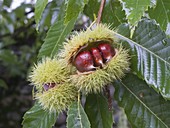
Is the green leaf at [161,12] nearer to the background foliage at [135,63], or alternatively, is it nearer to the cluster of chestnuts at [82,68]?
the background foliage at [135,63]

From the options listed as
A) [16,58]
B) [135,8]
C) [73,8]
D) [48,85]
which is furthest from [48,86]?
[16,58]

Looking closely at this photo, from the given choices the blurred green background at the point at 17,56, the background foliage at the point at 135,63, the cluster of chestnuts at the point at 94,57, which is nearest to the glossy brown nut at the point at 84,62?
the cluster of chestnuts at the point at 94,57

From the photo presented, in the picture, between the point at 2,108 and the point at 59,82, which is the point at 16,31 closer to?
the point at 2,108

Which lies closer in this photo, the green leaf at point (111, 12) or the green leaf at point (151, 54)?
the green leaf at point (151, 54)

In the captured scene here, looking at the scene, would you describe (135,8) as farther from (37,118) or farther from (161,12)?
(37,118)

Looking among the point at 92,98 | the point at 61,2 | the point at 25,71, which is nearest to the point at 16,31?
the point at 25,71

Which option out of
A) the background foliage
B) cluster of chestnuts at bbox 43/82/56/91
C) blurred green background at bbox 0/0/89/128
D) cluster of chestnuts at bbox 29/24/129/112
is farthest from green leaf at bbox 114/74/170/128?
blurred green background at bbox 0/0/89/128
